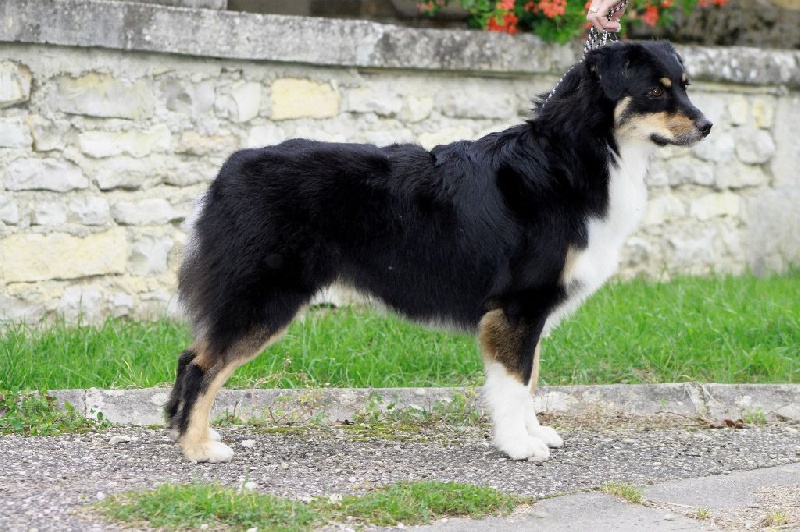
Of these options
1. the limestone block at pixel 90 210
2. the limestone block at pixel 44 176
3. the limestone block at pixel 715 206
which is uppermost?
the limestone block at pixel 715 206

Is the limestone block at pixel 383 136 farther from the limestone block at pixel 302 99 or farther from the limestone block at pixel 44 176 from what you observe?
the limestone block at pixel 44 176

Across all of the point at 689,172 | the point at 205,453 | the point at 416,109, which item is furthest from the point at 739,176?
the point at 205,453

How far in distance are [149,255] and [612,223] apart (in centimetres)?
304

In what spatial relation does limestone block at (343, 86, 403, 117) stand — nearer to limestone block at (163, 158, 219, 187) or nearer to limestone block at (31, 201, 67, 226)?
limestone block at (163, 158, 219, 187)

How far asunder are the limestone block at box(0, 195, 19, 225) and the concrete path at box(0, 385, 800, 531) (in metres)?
1.46

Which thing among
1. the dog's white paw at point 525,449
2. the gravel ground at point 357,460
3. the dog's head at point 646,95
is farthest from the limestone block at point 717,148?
the dog's white paw at point 525,449

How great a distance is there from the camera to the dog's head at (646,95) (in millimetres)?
4297

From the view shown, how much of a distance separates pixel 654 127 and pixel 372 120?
2881 millimetres

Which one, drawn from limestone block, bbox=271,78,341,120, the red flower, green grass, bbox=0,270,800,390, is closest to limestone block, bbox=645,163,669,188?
the red flower

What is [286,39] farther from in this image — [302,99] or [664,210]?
[664,210]

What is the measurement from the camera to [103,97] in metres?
6.11

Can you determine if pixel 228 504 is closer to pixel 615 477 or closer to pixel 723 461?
pixel 615 477

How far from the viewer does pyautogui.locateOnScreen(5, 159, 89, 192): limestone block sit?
593 centimetres

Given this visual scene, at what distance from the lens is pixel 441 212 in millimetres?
4473
